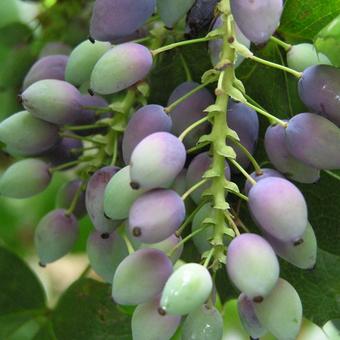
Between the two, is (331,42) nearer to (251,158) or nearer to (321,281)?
(251,158)

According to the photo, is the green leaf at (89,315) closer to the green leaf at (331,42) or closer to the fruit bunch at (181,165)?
the fruit bunch at (181,165)

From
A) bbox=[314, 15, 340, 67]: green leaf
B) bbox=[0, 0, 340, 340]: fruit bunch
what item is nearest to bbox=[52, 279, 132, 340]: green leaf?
bbox=[0, 0, 340, 340]: fruit bunch

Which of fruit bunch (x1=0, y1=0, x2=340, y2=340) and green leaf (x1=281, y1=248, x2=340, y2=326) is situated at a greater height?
fruit bunch (x1=0, y1=0, x2=340, y2=340)

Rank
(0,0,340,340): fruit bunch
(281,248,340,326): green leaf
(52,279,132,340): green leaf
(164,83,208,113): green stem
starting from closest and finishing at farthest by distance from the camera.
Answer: (0,0,340,340): fruit bunch → (164,83,208,113): green stem → (281,248,340,326): green leaf → (52,279,132,340): green leaf

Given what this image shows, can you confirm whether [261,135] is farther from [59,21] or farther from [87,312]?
[59,21]

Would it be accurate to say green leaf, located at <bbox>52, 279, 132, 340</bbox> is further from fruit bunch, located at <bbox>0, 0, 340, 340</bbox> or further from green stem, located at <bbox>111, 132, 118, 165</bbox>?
green stem, located at <bbox>111, 132, 118, 165</bbox>

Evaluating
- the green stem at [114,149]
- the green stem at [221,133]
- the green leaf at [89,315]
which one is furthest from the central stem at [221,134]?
the green leaf at [89,315]

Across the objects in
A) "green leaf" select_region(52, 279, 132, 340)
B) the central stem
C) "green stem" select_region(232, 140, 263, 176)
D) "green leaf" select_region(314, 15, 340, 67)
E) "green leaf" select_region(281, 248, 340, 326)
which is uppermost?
"green leaf" select_region(314, 15, 340, 67)

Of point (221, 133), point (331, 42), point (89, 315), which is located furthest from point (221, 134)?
point (89, 315)
